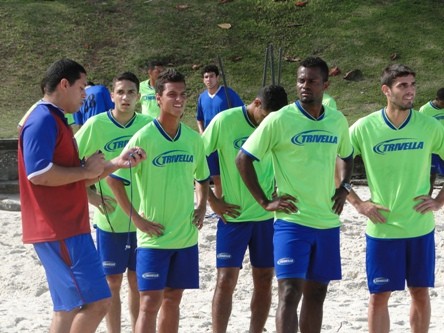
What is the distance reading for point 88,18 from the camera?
25.6 meters

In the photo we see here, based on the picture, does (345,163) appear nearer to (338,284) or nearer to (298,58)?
(338,284)

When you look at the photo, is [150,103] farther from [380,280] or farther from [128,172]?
[380,280]

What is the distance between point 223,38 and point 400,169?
17750mm

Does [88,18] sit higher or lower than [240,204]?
higher

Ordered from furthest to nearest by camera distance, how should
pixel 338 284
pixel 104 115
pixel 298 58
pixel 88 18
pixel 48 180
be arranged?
1. pixel 88 18
2. pixel 298 58
3. pixel 338 284
4. pixel 104 115
5. pixel 48 180

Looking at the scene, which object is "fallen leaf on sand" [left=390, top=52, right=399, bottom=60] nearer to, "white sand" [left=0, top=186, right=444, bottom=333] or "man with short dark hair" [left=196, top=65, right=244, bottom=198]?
"man with short dark hair" [left=196, top=65, right=244, bottom=198]

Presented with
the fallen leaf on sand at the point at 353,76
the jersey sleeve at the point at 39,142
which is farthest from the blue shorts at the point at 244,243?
the fallen leaf on sand at the point at 353,76

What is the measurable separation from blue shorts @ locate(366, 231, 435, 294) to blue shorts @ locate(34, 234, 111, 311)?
2.22 meters

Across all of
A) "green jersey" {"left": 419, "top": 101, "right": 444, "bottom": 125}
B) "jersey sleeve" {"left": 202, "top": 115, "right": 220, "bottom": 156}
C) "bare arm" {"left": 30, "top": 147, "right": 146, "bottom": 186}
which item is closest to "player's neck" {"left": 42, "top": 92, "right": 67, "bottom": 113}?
"bare arm" {"left": 30, "top": 147, "right": 146, "bottom": 186}

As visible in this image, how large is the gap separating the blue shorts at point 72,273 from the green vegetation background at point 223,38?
15.4 meters

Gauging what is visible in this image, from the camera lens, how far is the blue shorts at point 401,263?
7.51 meters

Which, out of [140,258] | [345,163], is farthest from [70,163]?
[345,163]

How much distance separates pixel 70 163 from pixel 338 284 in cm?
453

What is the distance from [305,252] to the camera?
721 cm
